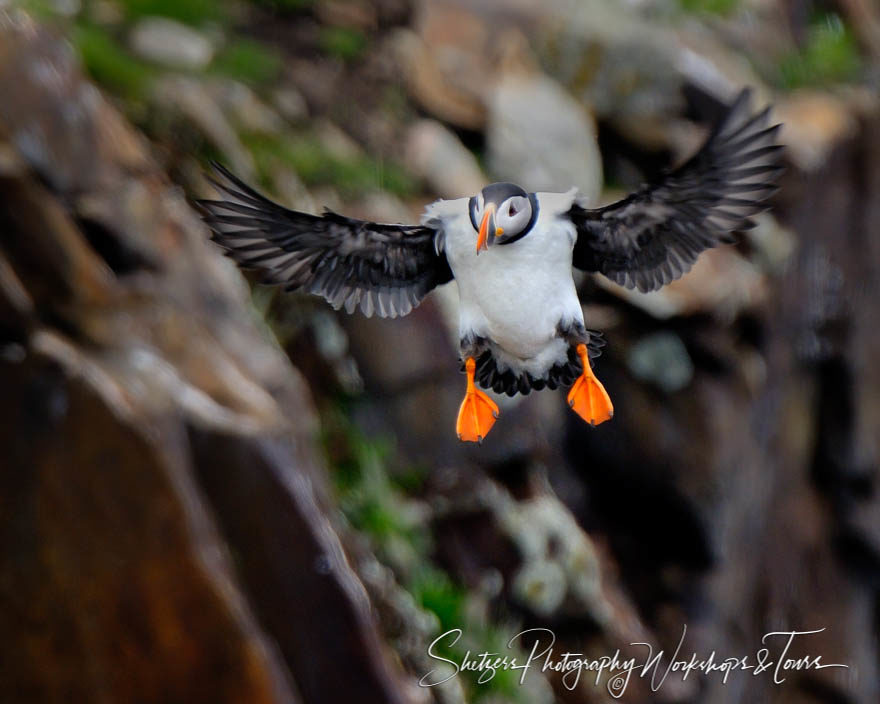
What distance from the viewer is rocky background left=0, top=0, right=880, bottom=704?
4438 mm

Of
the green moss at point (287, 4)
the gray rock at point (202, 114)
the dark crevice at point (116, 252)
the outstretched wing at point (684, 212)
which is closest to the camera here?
the outstretched wing at point (684, 212)

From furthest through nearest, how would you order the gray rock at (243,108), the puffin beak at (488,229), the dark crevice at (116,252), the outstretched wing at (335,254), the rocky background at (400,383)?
the gray rock at (243,108) → the dark crevice at (116,252) → the rocky background at (400,383) → the outstretched wing at (335,254) → the puffin beak at (488,229)

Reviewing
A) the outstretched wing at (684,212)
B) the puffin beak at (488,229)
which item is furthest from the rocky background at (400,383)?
the puffin beak at (488,229)

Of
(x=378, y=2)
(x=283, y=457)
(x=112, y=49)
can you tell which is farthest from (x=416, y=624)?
(x=378, y=2)

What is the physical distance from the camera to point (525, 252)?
9.45ft

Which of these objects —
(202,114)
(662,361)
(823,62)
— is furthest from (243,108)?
(823,62)

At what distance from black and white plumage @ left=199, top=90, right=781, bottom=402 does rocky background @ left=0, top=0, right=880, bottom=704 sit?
1.43 m

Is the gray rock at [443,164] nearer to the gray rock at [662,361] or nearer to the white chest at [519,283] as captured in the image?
the gray rock at [662,361]

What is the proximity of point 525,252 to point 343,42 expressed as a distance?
6.82m

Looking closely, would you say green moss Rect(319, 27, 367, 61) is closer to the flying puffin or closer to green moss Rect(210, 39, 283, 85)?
green moss Rect(210, 39, 283, 85)

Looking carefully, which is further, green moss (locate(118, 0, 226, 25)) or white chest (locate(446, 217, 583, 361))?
green moss (locate(118, 0, 226, 25))

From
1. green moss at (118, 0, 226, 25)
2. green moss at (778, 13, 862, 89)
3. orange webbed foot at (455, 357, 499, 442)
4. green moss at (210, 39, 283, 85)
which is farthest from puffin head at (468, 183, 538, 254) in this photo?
green moss at (778, 13, 862, 89)

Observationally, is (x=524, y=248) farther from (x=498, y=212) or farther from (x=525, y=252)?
(x=498, y=212)

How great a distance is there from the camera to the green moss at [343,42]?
9172 millimetres
